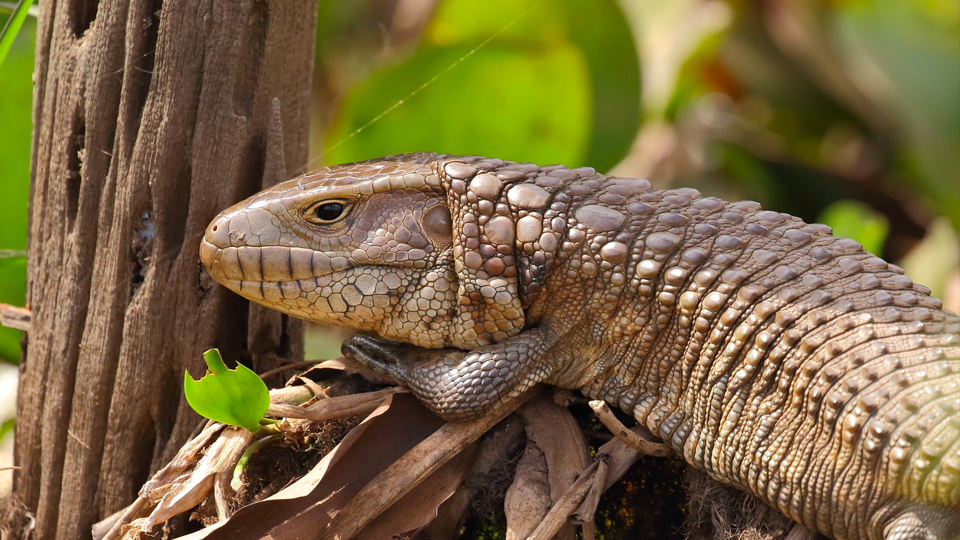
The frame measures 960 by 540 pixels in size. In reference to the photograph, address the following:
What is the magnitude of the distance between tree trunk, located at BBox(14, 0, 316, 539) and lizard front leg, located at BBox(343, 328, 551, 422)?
660 mm

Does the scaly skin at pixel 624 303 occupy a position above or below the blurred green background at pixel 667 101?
below

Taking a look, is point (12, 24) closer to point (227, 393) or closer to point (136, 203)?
point (136, 203)

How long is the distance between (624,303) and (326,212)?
823mm

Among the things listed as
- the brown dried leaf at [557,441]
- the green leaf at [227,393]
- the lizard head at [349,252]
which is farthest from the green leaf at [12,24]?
the brown dried leaf at [557,441]

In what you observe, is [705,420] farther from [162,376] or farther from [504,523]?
[162,376]

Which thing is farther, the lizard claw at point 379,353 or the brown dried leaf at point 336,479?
the lizard claw at point 379,353

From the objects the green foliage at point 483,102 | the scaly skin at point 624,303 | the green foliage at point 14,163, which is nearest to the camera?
the scaly skin at point 624,303

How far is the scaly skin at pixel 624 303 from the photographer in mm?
1815

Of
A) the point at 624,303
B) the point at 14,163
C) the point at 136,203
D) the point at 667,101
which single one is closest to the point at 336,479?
the point at 624,303

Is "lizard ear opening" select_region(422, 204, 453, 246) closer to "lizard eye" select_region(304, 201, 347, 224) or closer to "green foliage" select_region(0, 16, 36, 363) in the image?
"lizard eye" select_region(304, 201, 347, 224)

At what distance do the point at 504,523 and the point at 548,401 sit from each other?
348 mm

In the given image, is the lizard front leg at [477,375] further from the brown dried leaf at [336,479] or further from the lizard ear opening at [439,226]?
the lizard ear opening at [439,226]

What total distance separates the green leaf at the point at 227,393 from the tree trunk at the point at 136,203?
1.40 ft

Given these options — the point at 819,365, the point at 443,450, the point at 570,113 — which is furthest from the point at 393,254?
the point at 570,113
